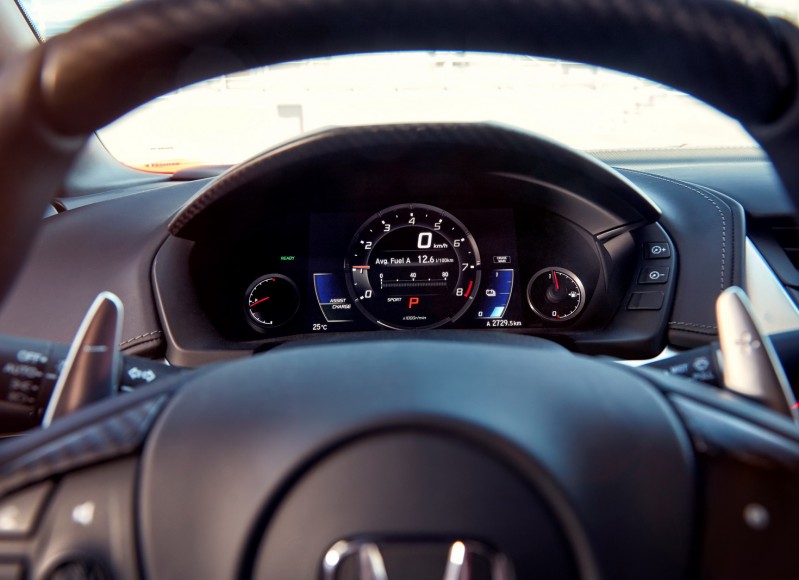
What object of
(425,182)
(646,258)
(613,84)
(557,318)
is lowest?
(557,318)

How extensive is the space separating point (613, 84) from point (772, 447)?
205 cm

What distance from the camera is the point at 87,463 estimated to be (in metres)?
0.79

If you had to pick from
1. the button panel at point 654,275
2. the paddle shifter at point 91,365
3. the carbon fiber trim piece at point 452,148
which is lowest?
the button panel at point 654,275

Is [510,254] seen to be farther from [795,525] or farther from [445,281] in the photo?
[795,525]

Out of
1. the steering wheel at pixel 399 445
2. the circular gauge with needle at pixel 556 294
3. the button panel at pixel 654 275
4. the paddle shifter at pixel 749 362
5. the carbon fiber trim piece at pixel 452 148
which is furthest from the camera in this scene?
the circular gauge with needle at pixel 556 294

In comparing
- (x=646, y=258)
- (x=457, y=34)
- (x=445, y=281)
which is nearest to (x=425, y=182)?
(x=445, y=281)

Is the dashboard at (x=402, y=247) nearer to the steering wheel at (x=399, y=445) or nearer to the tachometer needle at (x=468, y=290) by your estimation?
the tachometer needle at (x=468, y=290)

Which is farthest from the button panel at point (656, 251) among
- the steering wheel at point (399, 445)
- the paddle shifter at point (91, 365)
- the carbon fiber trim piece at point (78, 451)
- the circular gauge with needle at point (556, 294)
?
the carbon fiber trim piece at point (78, 451)

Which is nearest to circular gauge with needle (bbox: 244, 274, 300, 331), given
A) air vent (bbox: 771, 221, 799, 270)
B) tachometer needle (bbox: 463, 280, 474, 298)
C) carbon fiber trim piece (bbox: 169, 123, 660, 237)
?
carbon fiber trim piece (bbox: 169, 123, 660, 237)

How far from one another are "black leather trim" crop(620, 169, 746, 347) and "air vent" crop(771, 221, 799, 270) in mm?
156

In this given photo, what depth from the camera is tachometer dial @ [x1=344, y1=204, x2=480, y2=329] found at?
275 cm

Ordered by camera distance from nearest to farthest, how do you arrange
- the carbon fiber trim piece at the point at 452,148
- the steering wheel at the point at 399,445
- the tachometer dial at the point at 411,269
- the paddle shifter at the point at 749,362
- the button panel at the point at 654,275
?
1. the steering wheel at the point at 399,445
2. the paddle shifter at the point at 749,362
3. the carbon fiber trim piece at the point at 452,148
4. the button panel at the point at 654,275
5. the tachometer dial at the point at 411,269

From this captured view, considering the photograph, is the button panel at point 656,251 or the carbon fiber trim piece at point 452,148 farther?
the button panel at point 656,251

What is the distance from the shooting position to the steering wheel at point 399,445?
0.70 metres
